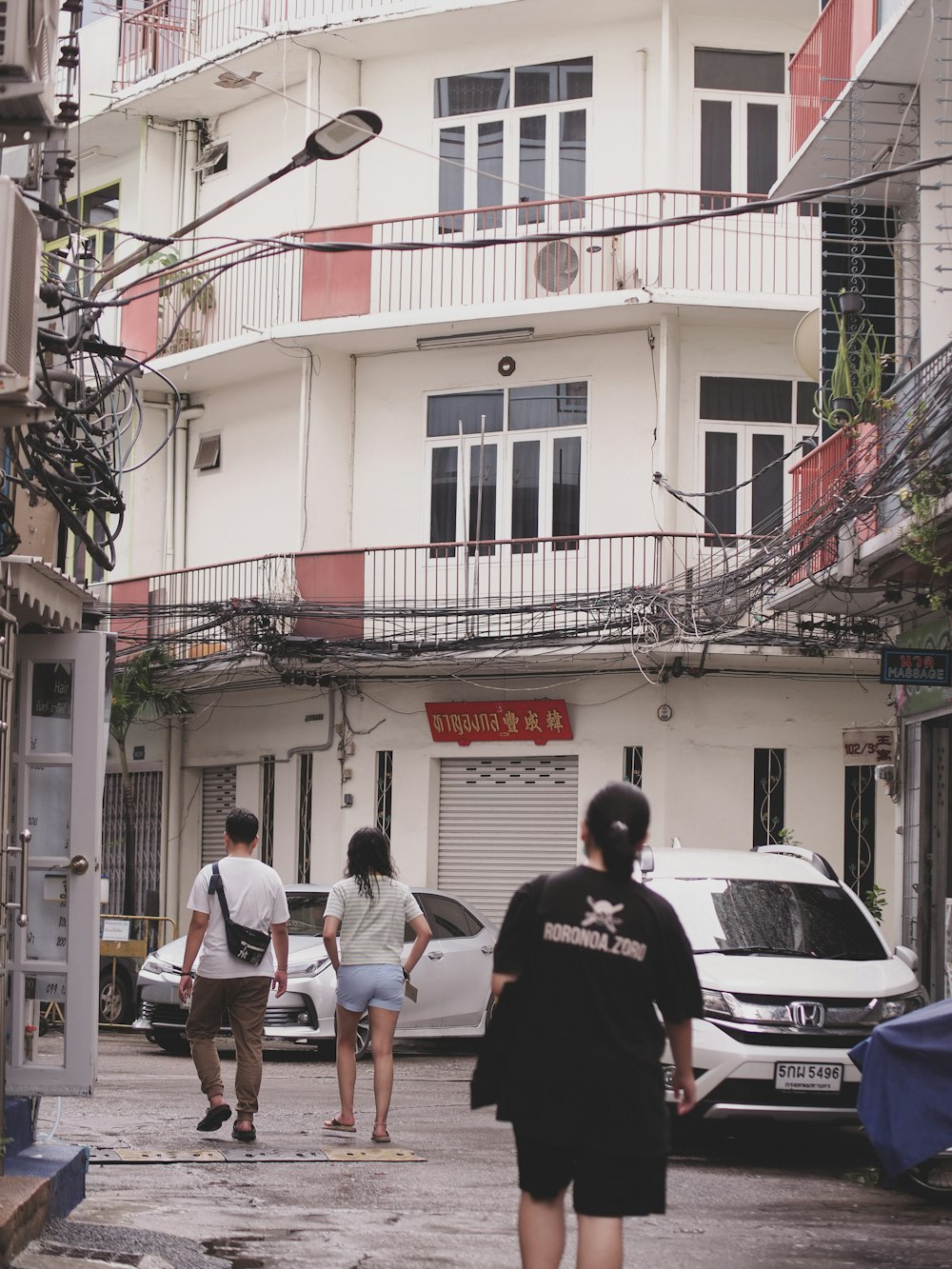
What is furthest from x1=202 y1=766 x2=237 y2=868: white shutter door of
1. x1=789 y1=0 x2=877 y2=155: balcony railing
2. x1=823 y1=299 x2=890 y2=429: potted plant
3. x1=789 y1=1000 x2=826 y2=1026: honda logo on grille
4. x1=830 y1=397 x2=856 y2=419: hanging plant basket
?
x1=789 y1=1000 x2=826 y2=1026: honda logo on grille

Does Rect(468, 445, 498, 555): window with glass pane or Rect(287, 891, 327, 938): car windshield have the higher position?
Rect(468, 445, 498, 555): window with glass pane

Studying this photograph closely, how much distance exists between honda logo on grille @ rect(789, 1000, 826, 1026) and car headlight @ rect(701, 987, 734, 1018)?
0.37 meters

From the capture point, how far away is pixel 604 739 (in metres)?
22.8

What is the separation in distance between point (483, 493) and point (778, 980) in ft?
45.0

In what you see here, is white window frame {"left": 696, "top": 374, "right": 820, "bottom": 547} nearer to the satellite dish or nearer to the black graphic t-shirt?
the satellite dish

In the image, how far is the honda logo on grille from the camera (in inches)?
422

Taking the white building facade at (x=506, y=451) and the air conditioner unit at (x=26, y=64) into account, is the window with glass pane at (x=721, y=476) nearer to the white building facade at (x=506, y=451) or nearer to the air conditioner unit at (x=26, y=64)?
the white building facade at (x=506, y=451)

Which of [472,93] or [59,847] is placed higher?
[472,93]

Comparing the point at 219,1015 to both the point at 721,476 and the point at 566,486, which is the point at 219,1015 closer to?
the point at 566,486

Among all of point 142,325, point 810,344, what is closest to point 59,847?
point 810,344

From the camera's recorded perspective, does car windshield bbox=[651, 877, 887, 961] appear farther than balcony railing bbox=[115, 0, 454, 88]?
No

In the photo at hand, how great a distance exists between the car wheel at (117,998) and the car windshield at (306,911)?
4.22 m

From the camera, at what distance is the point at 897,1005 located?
11109 mm

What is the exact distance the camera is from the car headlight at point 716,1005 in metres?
10.7
